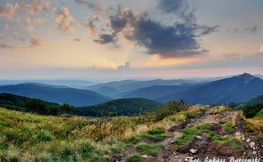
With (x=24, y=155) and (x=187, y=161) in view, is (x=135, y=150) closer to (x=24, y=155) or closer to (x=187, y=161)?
(x=187, y=161)

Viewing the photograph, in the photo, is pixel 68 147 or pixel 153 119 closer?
pixel 68 147

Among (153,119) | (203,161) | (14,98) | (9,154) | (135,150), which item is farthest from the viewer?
(14,98)

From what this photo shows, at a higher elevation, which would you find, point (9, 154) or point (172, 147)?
point (9, 154)

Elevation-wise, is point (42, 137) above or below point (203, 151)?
above

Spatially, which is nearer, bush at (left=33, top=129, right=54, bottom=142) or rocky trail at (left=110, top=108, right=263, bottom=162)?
rocky trail at (left=110, top=108, right=263, bottom=162)

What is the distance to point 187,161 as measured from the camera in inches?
205

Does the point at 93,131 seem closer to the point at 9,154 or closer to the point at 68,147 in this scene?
the point at 68,147

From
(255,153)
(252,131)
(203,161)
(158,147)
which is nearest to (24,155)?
(158,147)

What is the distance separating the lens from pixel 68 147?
5902 mm

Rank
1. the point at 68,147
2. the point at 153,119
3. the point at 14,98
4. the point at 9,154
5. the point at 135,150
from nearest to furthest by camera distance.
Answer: the point at 9,154 < the point at 68,147 < the point at 135,150 < the point at 153,119 < the point at 14,98

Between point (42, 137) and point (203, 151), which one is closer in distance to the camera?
point (203, 151)

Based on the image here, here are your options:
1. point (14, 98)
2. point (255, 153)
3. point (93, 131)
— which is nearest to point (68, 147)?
point (93, 131)

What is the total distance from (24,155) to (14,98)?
7145 inches

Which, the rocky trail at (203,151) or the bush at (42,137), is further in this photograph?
the bush at (42,137)
